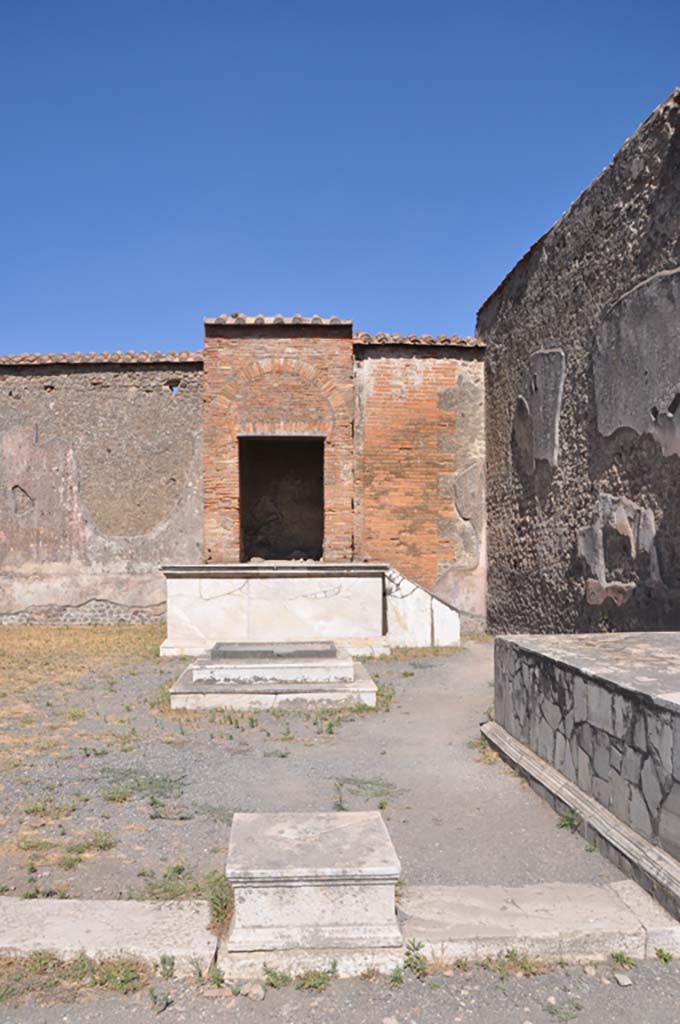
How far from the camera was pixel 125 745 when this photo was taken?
15.6ft

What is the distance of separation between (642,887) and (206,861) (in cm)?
165

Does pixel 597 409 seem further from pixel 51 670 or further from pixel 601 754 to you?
pixel 51 670

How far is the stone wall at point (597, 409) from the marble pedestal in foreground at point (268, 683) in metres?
2.55

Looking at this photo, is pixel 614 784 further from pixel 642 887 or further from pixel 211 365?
pixel 211 365

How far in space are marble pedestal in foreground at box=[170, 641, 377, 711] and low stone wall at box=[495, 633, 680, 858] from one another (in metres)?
1.57

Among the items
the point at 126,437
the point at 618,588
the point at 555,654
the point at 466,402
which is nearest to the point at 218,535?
the point at 126,437

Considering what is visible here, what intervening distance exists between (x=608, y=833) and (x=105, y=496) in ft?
29.6

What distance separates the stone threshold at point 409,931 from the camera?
2.23 metres

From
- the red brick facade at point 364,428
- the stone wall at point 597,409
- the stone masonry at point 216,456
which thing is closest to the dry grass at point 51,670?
the stone masonry at point 216,456

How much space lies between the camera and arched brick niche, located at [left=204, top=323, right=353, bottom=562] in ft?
32.6

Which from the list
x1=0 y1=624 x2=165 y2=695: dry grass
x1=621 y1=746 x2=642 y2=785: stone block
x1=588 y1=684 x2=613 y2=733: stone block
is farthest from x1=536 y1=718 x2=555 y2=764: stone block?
x1=0 y1=624 x2=165 y2=695: dry grass

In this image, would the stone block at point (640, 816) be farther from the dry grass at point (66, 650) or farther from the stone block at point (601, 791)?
the dry grass at point (66, 650)

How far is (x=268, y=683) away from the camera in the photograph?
6000mm

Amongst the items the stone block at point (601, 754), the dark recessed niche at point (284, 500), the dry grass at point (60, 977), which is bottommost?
the dry grass at point (60, 977)
